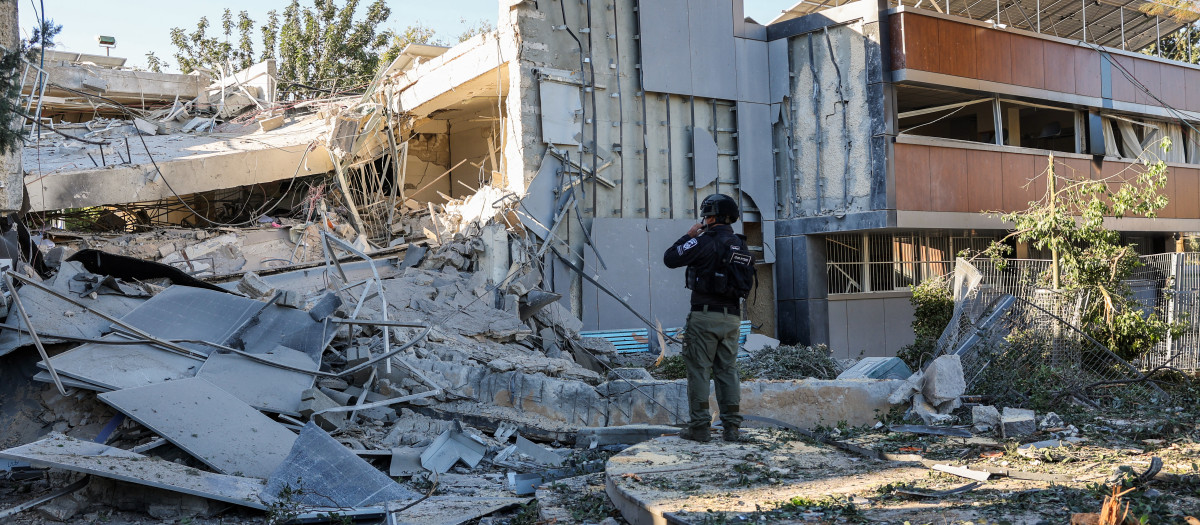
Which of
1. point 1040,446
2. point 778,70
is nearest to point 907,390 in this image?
point 1040,446

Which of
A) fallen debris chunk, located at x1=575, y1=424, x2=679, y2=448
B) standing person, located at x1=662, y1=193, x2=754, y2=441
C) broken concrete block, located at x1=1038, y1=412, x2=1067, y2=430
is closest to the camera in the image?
standing person, located at x1=662, y1=193, x2=754, y2=441

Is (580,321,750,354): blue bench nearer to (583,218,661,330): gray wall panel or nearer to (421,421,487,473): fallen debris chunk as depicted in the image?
(583,218,661,330): gray wall panel

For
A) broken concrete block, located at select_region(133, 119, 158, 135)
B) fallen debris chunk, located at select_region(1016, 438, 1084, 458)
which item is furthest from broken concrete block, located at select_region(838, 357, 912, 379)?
broken concrete block, located at select_region(133, 119, 158, 135)

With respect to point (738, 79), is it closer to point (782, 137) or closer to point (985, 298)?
point (782, 137)

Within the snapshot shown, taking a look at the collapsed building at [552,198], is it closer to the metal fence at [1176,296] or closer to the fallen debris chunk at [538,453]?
the fallen debris chunk at [538,453]

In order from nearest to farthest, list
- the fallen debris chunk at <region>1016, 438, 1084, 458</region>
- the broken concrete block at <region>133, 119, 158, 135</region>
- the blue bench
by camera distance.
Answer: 1. the fallen debris chunk at <region>1016, 438, 1084, 458</region>
2. the blue bench
3. the broken concrete block at <region>133, 119, 158, 135</region>

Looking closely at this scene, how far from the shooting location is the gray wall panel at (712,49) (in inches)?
505

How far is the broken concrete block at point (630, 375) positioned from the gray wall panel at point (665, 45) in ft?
15.8

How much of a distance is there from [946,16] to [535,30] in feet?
19.9

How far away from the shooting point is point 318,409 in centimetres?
629

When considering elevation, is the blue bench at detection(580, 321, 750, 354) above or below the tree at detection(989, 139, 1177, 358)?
below

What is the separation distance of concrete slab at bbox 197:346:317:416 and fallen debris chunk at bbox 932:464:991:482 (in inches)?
159

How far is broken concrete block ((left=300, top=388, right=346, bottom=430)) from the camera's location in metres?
6.19

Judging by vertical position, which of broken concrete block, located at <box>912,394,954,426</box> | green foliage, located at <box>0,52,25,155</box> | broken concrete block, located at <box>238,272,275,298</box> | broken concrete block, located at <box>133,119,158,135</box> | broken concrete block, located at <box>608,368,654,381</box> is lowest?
broken concrete block, located at <box>912,394,954,426</box>
